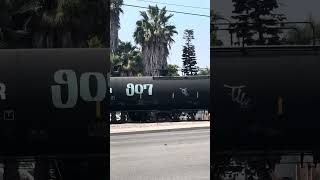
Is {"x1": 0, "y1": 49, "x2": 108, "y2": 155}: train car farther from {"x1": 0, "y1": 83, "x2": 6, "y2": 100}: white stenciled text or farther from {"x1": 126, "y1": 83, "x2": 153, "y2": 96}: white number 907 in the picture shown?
{"x1": 126, "y1": 83, "x2": 153, "y2": 96}: white number 907

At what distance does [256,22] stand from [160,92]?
22.0 meters

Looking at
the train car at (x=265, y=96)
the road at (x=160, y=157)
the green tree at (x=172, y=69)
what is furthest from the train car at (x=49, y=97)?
the green tree at (x=172, y=69)

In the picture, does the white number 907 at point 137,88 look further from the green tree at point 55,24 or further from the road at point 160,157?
the green tree at point 55,24

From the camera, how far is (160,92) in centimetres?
2552

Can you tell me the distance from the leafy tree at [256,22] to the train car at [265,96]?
63mm

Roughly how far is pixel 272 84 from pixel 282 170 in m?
0.58

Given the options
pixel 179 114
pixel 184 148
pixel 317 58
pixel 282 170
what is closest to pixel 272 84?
pixel 317 58

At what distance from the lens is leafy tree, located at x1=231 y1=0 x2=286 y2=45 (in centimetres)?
351

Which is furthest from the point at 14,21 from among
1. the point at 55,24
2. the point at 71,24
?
the point at 71,24

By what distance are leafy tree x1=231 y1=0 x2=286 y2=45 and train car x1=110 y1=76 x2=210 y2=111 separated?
21806 mm

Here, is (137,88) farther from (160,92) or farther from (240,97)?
(240,97)

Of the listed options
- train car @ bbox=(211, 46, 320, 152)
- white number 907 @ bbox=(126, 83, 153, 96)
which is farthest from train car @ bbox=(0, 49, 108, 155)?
white number 907 @ bbox=(126, 83, 153, 96)

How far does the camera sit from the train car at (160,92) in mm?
25516

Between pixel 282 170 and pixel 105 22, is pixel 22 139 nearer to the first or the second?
A: pixel 105 22
